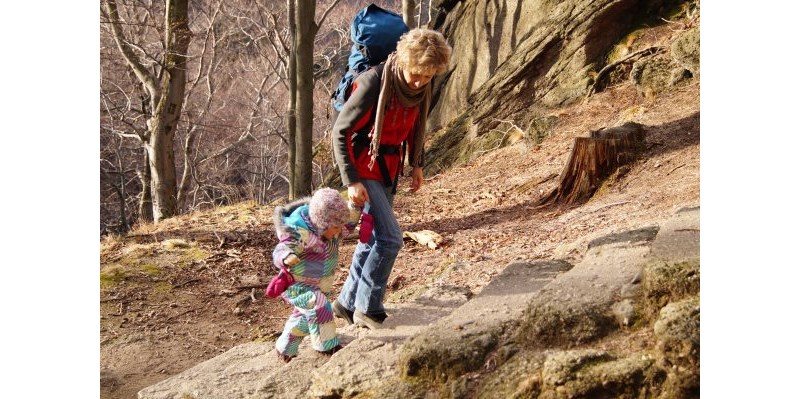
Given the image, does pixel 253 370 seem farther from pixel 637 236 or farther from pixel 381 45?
pixel 637 236

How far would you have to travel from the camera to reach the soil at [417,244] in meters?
5.99

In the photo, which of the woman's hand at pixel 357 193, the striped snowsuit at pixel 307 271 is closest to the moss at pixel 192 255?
the striped snowsuit at pixel 307 271

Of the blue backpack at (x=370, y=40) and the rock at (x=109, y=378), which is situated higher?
the blue backpack at (x=370, y=40)

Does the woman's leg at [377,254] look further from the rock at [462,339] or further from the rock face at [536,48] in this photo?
the rock face at [536,48]

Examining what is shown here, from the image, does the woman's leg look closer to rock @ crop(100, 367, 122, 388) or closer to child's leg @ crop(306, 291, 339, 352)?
child's leg @ crop(306, 291, 339, 352)

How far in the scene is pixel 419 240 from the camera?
25.5ft

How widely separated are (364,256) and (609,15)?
7778 mm

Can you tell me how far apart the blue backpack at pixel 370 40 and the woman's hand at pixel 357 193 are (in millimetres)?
486

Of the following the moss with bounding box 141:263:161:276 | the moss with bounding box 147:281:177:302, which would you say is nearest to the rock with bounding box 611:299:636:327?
the moss with bounding box 147:281:177:302

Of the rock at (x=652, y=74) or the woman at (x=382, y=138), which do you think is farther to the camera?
the rock at (x=652, y=74)

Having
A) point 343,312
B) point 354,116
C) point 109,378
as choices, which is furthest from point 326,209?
point 109,378

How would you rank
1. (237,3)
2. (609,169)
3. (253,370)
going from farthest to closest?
(237,3) → (609,169) → (253,370)

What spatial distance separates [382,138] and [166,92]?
30.5 ft

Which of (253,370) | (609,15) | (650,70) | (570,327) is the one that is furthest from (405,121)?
(609,15)
